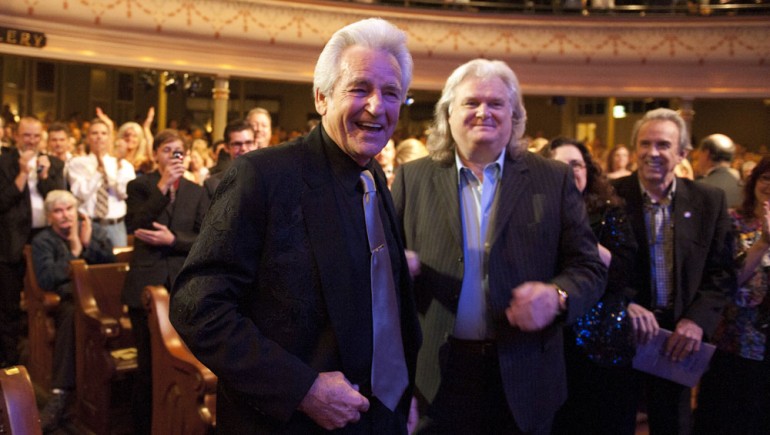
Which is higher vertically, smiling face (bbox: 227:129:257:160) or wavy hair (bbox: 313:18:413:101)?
wavy hair (bbox: 313:18:413:101)

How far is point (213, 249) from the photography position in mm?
1390

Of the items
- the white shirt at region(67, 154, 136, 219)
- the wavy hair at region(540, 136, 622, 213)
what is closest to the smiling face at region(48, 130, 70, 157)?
the white shirt at region(67, 154, 136, 219)

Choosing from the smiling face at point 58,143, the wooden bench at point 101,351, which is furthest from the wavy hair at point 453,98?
the smiling face at point 58,143

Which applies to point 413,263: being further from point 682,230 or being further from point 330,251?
point 682,230

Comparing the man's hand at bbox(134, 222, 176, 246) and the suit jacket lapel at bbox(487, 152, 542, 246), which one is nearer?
the suit jacket lapel at bbox(487, 152, 542, 246)

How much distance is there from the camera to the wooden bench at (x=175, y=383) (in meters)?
2.64

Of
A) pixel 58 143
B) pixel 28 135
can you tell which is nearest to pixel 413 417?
pixel 28 135

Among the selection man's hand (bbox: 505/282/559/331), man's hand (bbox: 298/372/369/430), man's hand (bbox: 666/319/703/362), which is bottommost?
man's hand (bbox: 666/319/703/362)

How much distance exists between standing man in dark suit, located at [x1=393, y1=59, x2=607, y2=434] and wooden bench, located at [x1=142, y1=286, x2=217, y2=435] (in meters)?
0.88

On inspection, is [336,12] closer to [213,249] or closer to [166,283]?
[166,283]

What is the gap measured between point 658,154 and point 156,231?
2343mm

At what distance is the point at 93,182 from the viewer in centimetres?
577

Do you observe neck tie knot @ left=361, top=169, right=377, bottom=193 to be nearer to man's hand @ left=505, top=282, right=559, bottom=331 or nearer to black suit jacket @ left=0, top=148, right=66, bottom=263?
man's hand @ left=505, top=282, right=559, bottom=331

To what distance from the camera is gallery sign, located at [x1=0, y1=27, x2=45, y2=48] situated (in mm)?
8578
